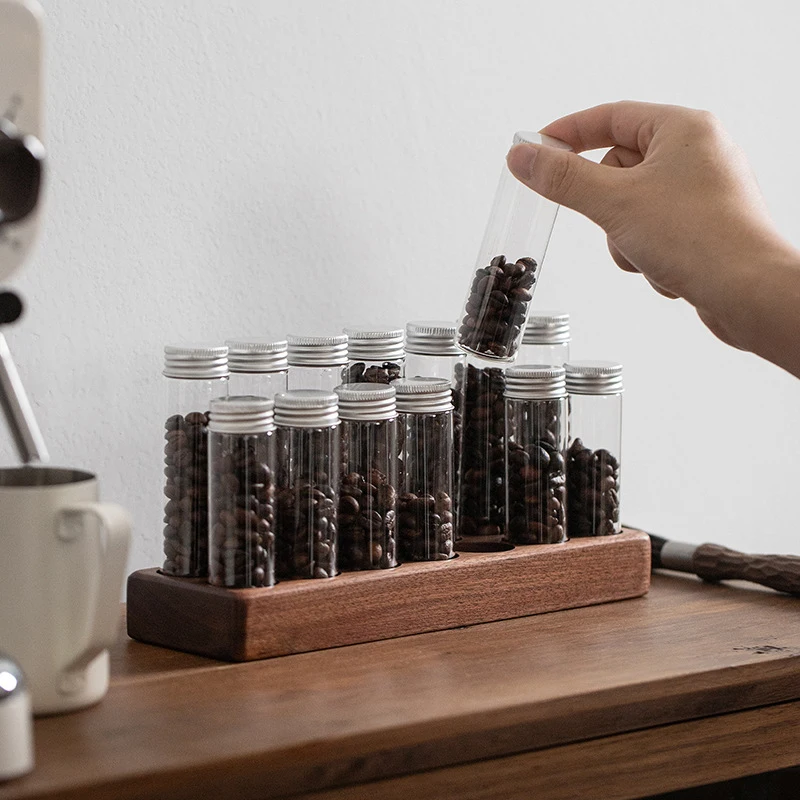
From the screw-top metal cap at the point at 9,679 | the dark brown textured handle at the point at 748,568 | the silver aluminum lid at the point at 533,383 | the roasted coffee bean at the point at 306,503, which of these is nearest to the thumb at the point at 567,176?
the silver aluminum lid at the point at 533,383

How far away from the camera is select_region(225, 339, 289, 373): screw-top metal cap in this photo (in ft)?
3.51

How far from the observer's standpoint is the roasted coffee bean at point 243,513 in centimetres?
97

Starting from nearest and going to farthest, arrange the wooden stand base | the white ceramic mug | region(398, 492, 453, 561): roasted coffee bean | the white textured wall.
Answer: the white ceramic mug < the wooden stand base < region(398, 492, 453, 561): roasted coffee bean < the white textured wall

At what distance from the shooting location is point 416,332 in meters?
1.19

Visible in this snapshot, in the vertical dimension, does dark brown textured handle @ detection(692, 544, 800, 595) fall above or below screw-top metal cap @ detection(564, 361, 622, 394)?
below

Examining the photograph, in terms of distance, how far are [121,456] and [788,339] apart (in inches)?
24.8

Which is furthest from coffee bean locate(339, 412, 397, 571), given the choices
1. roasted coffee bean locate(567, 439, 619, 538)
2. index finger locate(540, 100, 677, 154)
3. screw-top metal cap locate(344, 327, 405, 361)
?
index finger locate(540, 100, 677, 154)

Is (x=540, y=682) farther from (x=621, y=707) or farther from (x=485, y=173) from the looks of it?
(x=485, y=173)

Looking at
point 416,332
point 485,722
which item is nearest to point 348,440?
point 416,332

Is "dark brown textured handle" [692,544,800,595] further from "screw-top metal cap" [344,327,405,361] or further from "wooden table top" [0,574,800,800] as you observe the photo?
"screw-top metal cap" [344,327,405,361]

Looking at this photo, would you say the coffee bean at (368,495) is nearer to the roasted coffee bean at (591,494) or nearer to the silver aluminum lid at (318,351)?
the silver aluminum lid at (318,351)

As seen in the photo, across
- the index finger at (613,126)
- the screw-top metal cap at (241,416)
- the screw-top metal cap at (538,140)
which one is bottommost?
the screw-top metal cap at (241,416)

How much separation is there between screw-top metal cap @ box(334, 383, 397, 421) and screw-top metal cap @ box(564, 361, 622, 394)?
0.23 m

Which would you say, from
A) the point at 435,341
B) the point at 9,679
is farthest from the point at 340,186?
the point at 9,679
